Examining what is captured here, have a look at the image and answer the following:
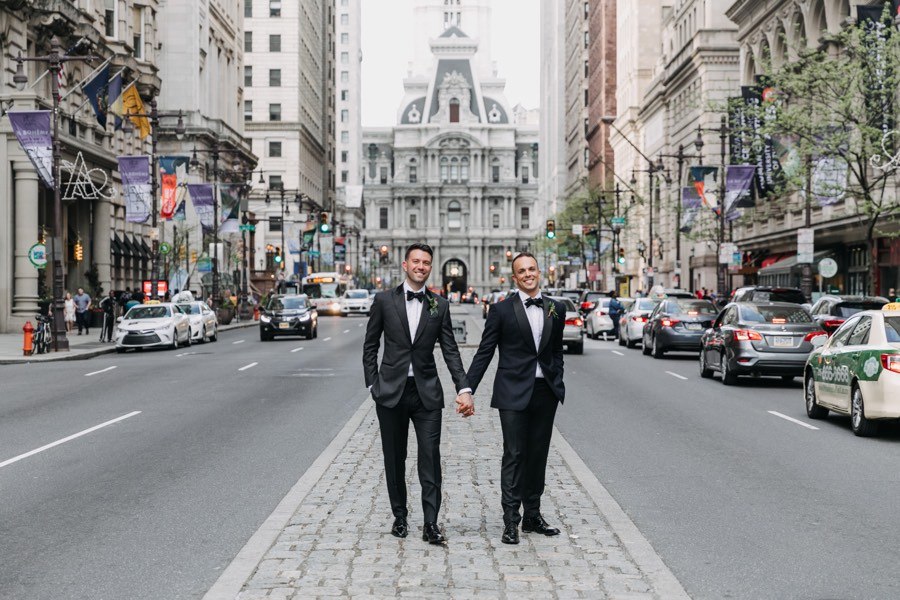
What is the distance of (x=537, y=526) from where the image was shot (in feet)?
27.6

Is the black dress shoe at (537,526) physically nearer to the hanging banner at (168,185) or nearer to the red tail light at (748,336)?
the red tail light at (748,336)

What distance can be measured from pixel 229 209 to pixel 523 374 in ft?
175

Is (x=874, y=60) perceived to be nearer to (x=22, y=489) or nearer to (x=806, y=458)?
(x=806, y=458)

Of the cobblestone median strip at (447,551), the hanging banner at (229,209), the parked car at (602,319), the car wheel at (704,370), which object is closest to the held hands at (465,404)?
the cobblestone median strip at (447,551)

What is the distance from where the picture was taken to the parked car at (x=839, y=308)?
25.1 meters

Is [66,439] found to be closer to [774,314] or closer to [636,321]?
[774,314]

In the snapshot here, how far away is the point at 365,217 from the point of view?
197 meters

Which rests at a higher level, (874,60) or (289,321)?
(874,60)

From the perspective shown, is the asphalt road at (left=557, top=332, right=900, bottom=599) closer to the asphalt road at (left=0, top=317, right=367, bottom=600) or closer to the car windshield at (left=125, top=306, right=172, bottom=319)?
the asphalt road at (left=0, top=317, right=367, bottom=600)

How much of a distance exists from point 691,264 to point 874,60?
125ft

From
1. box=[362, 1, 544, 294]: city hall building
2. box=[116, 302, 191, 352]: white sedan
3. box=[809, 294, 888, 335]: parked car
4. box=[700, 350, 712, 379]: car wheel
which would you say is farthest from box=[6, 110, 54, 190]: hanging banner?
box=[362, 1, 544, 294]: city hall building

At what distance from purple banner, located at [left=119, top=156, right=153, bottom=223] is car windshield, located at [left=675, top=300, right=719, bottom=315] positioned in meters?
18.7

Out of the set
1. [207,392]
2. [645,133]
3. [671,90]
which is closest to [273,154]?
[645,133]

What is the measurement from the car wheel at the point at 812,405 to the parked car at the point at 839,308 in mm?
7886
